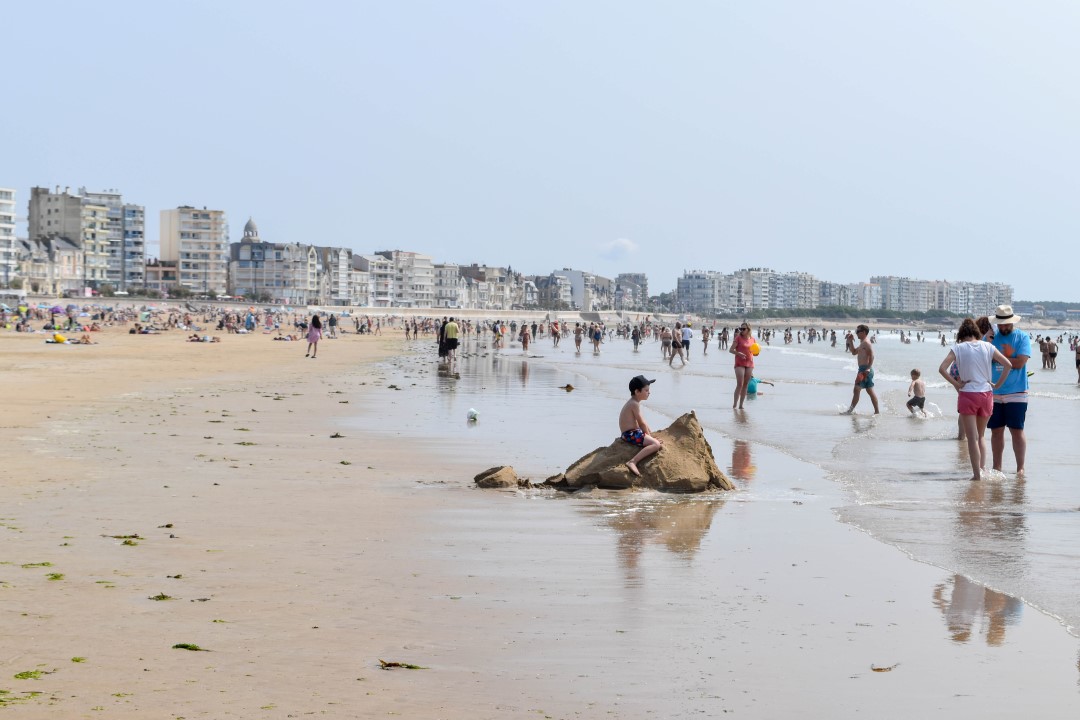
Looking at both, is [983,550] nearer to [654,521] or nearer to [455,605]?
[654,521]

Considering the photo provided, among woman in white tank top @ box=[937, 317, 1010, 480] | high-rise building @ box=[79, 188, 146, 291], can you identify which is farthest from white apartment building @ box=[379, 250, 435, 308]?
woman in white tank top @ box=[937, 317, 1010, 480]

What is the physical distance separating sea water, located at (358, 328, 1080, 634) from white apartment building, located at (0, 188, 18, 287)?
380 feet

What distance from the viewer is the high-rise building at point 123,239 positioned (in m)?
155

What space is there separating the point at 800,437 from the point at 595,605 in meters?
9.93

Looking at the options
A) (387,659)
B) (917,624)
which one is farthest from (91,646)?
(917,624)

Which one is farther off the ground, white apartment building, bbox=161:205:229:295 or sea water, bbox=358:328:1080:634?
white apartment building, bbox=161:205:229:295

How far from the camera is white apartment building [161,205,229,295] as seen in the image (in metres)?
160

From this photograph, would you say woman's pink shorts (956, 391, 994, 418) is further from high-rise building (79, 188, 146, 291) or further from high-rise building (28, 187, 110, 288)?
high-rise building (79, 188, 146, 291)

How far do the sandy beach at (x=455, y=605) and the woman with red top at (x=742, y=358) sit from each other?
8501 mm

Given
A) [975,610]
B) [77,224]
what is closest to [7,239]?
[77,224]

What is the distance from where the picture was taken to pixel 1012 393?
35.0ft

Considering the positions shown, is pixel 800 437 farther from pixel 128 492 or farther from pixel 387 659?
pixel 387 659

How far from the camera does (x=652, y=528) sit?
7570 millimetres

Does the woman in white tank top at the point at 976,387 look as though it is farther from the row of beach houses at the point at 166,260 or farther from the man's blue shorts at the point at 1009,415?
the row of beach houses at the point at 166,260
